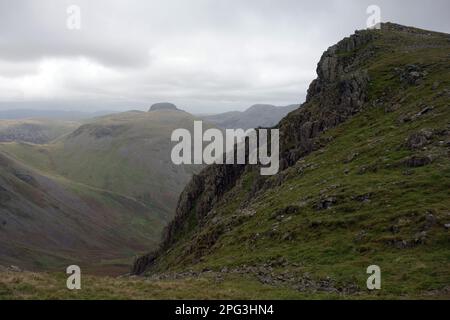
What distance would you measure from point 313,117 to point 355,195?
128ft

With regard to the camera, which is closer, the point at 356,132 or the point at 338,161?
the point at 338,161

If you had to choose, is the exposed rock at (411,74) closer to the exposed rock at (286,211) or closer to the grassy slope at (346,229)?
the grassy slope at (346,229)

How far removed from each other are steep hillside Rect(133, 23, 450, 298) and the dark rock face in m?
0.29

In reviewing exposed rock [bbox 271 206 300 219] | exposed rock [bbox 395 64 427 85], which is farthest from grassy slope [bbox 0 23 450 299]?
exposed rock [bbox 395 64 427 85]

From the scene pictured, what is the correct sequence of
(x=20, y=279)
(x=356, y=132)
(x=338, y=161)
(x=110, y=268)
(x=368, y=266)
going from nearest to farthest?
(x=20, y=279) → (x=368, y=266) → (x=338, y=161) → (x=356, y=132) → (x=110, y=268)

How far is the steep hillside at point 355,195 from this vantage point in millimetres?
29594

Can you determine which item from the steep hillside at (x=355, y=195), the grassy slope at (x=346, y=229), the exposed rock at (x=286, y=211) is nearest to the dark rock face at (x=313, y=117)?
the steep hillside at (x=355, y=195)

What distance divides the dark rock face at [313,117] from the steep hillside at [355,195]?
294mm

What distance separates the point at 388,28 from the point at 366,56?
1068 inches

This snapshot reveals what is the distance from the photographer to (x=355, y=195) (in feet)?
131
